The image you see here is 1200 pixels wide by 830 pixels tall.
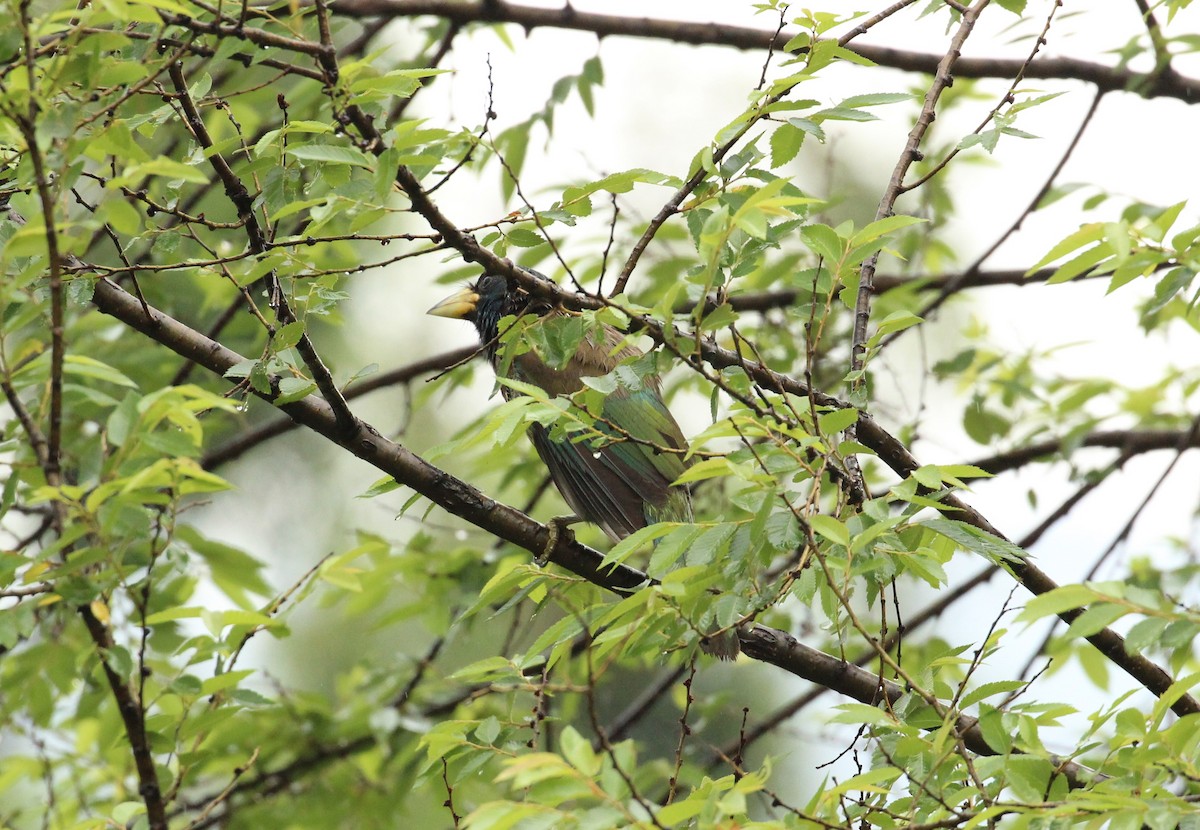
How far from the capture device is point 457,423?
30.9 ft

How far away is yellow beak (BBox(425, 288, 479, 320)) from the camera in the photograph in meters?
5.54

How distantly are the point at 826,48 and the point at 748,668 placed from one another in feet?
26.0

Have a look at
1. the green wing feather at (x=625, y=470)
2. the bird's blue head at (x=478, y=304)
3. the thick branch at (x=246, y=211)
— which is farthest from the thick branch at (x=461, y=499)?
the bird's blue head at (x=478, y=304)

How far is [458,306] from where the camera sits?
Answer: 555 centimetres

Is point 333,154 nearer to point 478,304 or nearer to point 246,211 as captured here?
point 246,211

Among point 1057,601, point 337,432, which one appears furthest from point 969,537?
point 337,432

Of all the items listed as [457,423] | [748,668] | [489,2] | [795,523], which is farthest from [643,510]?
[748,668]

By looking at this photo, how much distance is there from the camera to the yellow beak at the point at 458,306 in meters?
5.54

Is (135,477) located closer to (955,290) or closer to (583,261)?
(583,261)

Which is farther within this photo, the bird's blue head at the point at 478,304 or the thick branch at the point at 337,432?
the bird's blue head at the point at 478,304

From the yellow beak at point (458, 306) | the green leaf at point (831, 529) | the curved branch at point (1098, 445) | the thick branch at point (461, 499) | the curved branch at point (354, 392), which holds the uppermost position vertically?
the yellow beak at point (458, 306)

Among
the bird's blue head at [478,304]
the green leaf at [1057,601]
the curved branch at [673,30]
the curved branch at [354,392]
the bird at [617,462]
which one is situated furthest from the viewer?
the curved branch at [354,392]

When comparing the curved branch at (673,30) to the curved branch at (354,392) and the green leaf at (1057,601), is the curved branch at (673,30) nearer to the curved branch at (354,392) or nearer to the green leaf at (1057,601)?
the curved branch at (354,392)

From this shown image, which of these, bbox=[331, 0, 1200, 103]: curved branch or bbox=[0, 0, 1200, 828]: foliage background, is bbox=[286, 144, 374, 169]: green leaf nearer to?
bbox=[0, 0, 1200, 828]: foliage background
